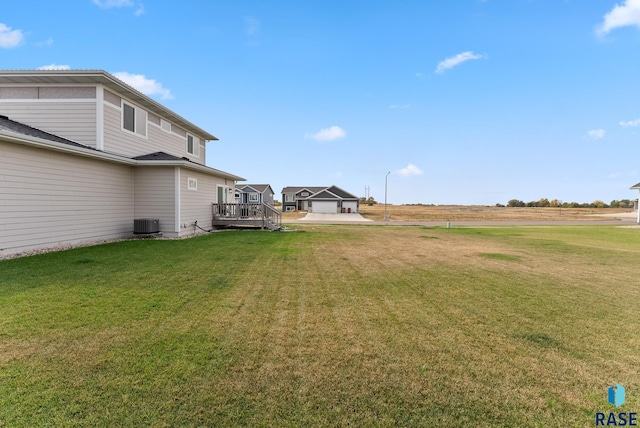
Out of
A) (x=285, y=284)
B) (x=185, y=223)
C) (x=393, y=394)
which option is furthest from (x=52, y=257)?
(x=393, y=394)

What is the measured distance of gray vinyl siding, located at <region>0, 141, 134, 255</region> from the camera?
842 centimetres

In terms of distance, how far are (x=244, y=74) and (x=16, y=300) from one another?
18.1 m

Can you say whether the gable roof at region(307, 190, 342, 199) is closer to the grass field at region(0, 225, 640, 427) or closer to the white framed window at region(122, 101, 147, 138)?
the white framed window at region(122, 101, 147, 138)

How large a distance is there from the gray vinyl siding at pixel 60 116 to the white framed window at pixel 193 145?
24.6 feet

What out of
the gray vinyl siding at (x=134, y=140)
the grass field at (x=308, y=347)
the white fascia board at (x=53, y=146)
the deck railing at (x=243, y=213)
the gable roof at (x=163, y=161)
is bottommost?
the grass field at (x=308, y=347)

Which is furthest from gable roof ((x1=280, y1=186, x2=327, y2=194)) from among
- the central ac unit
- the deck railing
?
the central ac unit

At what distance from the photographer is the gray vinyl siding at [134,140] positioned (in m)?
12.3

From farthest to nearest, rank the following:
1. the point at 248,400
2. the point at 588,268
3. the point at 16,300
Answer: the point at 588,268
the point at 16,300
the point at 248,400

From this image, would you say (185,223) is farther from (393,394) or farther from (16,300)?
(393,394)

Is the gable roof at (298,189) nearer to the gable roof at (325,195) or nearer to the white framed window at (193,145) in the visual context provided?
the gable roof at (325,195)

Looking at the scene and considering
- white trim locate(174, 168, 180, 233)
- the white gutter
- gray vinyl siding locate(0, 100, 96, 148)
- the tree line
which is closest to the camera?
the white gutter

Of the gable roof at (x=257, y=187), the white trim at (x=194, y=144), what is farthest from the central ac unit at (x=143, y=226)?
the gable roof at (x=257, y=187)

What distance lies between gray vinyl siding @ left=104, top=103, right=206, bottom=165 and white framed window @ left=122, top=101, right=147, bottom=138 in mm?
206

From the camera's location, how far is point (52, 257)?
8312 millimetres
